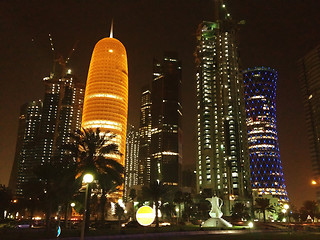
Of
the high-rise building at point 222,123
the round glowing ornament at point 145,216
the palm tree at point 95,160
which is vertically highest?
the high-rise building at point 222,123

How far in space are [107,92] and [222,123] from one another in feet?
212

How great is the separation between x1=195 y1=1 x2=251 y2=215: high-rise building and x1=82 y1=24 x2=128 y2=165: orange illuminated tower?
1825 inches

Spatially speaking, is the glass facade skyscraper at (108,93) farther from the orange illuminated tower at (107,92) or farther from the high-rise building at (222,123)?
the high-rise building at (222,123)

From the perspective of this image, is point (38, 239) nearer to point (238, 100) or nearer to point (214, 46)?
point (238, 100)

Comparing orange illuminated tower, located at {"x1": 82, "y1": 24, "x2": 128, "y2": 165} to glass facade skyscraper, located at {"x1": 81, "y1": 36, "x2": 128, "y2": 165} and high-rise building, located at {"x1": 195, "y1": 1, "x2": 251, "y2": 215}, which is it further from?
high-rise building, located at {"x1": 195, "y1": 1, "x2": 251, "y2": 215}

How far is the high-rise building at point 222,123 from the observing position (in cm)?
15925

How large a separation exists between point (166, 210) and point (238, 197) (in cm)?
5608

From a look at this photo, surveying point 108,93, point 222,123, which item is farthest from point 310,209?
point 108,93

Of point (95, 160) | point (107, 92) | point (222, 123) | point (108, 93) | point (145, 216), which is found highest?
point (107, 92)

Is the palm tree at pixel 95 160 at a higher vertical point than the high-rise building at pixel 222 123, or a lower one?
lower

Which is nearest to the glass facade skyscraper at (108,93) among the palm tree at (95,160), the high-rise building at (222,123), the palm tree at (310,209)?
the high-rise building at (222,123)

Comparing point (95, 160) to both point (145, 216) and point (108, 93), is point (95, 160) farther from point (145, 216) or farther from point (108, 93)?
point (108, 93)

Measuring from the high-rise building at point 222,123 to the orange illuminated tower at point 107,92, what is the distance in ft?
152

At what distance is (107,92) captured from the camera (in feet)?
509
